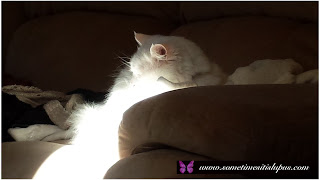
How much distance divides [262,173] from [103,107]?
1.75 feet

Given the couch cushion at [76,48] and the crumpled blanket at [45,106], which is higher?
the couch cushion at [76,48]

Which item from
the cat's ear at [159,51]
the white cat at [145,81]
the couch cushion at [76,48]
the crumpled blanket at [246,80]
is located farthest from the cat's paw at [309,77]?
the couch cushion at [76,48]

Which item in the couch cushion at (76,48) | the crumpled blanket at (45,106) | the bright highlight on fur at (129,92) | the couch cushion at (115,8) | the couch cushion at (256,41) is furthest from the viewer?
the couch cushion at (115,8)

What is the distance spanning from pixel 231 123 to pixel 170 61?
443 mm

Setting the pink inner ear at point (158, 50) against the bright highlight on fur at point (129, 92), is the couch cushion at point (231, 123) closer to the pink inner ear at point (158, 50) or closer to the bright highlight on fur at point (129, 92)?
the bright highlight on fur at point (129, 92)

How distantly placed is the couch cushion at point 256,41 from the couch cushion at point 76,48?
28 centimetres

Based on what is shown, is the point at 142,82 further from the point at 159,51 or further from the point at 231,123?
the point at 231,123

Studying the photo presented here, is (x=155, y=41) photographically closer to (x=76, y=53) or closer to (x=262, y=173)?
(x=262, y=173)

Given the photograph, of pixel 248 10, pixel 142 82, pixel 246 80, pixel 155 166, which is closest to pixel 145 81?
pixel 142 82

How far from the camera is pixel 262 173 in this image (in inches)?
32.1

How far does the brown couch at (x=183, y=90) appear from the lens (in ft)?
2.62

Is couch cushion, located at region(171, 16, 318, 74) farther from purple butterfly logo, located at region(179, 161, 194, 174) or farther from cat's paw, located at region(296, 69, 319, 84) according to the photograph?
Answer: purple butterfly logo, located at region(179, 161, 194, 174)

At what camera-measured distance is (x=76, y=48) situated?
6.30ft

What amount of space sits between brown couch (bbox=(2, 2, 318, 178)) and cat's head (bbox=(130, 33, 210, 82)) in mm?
283
